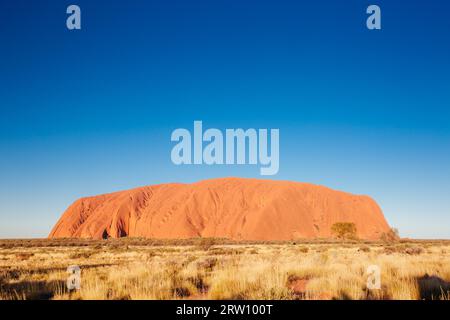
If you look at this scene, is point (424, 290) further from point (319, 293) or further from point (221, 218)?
point (221, 218)

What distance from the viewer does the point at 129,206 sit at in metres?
106

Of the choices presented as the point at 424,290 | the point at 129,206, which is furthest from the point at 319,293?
the point at 129,206

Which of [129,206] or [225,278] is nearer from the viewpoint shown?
[225,278]

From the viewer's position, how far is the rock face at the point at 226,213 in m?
89.2

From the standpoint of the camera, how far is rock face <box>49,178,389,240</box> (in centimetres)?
8925

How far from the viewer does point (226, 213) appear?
97.4m

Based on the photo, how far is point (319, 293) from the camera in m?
8.20
